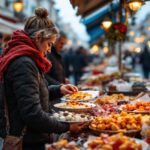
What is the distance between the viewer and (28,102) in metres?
3.48

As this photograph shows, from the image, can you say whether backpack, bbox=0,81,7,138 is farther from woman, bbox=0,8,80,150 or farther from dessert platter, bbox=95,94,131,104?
dessert platter, bbox=95,94,131,104

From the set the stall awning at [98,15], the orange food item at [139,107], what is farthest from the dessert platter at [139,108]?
the stall awning at [98,15]

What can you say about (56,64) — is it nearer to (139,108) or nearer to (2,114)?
(139,108)

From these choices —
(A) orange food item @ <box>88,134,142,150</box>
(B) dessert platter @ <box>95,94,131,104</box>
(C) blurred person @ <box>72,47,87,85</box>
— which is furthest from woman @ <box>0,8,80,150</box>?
(C) blurred person @ <box>72,47,87,85</box>

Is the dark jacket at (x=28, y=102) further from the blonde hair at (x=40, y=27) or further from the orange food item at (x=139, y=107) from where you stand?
the orange food item at (x=139, y=107)

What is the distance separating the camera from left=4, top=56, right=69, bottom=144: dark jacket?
3.50 meters

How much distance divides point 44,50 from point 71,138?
0.84 metres

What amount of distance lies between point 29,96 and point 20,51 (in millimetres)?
422

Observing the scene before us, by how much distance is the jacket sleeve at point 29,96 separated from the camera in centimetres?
348

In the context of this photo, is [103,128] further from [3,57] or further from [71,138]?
[3,57]

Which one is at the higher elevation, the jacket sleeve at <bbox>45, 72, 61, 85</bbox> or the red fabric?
the red fabric

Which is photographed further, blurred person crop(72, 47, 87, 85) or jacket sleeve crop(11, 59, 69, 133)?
blurred person crop(72, 47, 87, 85)

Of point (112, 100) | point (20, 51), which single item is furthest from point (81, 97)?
point (20, 51)

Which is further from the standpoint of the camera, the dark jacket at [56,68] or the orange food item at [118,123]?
the dark jacket at [56,68]
